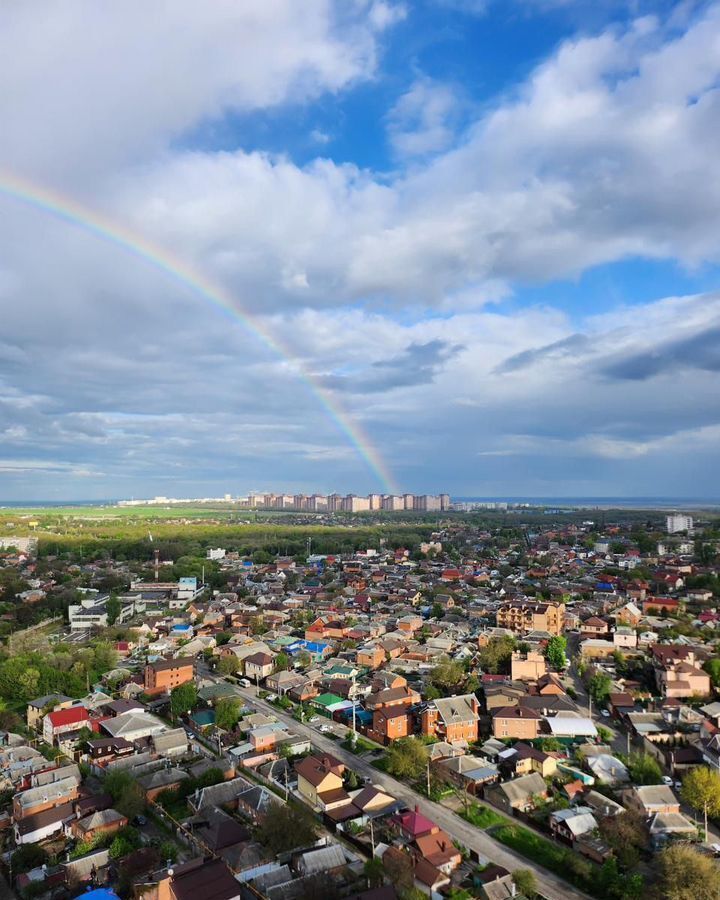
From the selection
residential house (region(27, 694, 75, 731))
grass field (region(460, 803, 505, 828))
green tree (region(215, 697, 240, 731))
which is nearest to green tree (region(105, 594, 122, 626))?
residential house (region(27, 694, 75, 731))

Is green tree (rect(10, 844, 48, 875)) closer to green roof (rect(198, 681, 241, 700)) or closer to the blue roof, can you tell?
green roof (rect(198, 681, 241, 700))

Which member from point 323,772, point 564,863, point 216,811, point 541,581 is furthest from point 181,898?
point 541,581

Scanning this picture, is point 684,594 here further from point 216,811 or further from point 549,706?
point 216,811

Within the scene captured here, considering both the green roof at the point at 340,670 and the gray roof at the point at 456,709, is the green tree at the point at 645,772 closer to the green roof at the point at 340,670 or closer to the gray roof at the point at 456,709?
the gray roof at the point at 456,709

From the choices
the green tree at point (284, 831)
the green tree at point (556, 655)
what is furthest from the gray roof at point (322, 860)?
the green tree at point (556, 655)

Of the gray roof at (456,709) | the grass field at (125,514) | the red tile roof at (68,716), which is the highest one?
the grass field at (125,514)

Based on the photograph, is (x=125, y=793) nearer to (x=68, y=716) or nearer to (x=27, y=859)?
(x=27, y=859)
